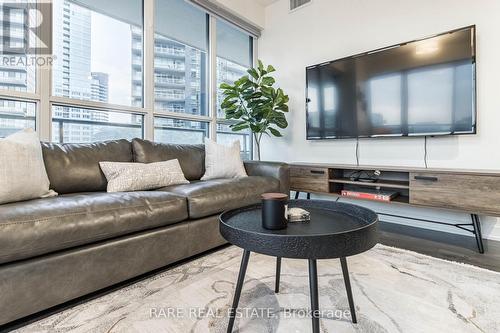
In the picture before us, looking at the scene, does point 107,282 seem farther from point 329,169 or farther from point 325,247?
point 329,169

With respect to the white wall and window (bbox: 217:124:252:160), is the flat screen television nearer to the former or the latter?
the white wall

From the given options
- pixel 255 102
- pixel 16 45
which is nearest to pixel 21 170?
pixel 16 45

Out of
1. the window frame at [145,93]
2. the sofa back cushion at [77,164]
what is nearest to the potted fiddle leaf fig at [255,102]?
the window frame at [145,93]

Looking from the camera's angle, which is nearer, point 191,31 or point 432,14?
point 432,14

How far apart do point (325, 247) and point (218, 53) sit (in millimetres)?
3351

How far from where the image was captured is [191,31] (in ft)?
10.7

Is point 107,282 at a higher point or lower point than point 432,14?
lower

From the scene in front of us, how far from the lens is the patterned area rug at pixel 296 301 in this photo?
1.13 m

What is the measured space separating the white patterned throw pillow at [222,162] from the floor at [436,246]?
1.09 m

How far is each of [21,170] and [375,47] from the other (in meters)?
3.21

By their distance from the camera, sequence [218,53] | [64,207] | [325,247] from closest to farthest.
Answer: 1. [325,247]
2. [64,207]
3. [218,53]

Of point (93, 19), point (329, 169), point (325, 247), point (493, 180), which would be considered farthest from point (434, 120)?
point (93, 19)

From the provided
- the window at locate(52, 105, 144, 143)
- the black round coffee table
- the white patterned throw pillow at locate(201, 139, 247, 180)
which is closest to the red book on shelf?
the white patterned throw pillow at locate(201, 139, 247, 180)

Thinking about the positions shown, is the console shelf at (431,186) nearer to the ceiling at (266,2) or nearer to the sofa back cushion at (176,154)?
the sofa back cushion at (176,154)
